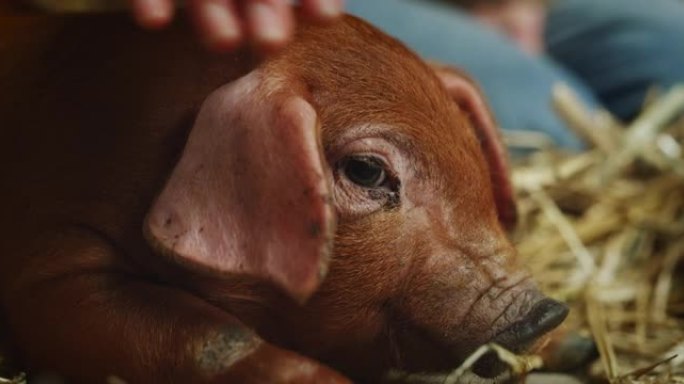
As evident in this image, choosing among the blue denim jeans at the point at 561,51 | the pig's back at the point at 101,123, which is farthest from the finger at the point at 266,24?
the blue denim jeans at the point at 561,51

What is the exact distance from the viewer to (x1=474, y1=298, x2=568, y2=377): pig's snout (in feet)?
4.00

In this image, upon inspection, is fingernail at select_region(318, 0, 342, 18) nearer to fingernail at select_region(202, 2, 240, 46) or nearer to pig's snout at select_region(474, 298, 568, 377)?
fingernail at select_region(202, 2, 240, 46)

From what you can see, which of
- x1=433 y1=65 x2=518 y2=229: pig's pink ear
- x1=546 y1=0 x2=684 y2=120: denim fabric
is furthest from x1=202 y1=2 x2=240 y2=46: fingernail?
x1=546 y1=0 x2=684 y2=120: denim fabric

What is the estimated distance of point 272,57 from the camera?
1.23m

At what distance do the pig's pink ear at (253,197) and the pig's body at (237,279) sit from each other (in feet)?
0.04

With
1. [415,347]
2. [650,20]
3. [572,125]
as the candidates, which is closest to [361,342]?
[415,347]

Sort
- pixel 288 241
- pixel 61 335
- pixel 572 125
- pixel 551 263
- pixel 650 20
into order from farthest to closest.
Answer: pixel 650 20 < pixel 572 125 < pixel 551 263 < pixel 61 335 < pixel 288 241

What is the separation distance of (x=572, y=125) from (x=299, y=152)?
171cm

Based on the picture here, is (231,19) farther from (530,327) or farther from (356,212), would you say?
(530,327)

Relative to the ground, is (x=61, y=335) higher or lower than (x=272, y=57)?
lower

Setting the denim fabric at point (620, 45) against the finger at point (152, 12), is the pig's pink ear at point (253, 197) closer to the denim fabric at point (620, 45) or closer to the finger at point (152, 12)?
the finger at point (152, 12)

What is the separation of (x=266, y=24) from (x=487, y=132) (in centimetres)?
61

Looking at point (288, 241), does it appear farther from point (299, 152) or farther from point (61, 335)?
point (61, 335)

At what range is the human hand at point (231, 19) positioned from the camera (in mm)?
1074
